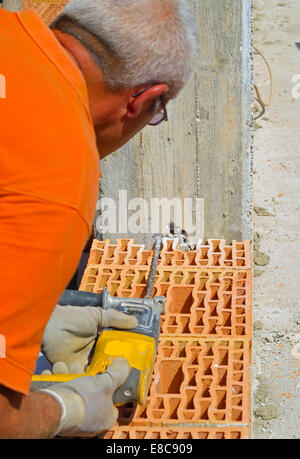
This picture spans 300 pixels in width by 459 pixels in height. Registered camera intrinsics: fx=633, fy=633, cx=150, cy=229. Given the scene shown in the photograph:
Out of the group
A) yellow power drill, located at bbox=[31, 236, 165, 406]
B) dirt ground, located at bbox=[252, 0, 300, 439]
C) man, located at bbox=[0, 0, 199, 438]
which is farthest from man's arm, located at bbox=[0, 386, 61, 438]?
dirt ground, located at bbox=[252, 0, 300, 439]

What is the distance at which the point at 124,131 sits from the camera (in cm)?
209

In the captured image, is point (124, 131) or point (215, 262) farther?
point (215, 262)

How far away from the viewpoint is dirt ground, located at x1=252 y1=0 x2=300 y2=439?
3.62m

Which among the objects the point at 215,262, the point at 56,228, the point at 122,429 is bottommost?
the point at 122,429

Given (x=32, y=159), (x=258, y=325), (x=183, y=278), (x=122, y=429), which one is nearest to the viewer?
(x=32, y=159)

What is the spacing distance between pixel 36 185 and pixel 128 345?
122 cm

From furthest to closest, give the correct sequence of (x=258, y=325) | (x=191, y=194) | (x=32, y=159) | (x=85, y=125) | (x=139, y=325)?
(x=258, y=325), (x=191, y=194), (x=139, y=325), (x=85, y=125), (x=32, y=159)

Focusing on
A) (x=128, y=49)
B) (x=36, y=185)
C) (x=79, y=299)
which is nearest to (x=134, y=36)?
(x=128, y=49)

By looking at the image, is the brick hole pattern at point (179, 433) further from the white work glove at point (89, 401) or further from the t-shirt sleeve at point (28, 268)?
the t-shirt sleeve at point (28, 268)

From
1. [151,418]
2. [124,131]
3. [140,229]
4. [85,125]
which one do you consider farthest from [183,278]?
[85,125]

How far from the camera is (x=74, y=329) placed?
Answer: 8.96ft

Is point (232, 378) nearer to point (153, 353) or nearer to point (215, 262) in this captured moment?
point (153, 353)

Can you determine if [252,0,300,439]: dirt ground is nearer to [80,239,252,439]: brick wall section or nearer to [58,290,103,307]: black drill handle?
[80,239,252,439]: brick wall section

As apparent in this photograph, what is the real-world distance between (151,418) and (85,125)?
1.35 m
